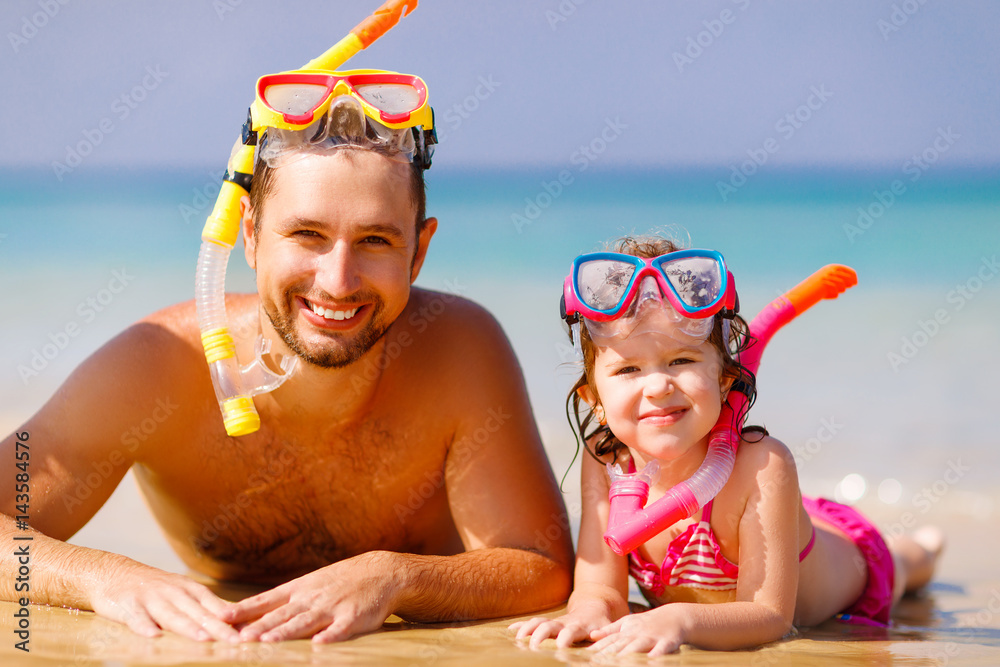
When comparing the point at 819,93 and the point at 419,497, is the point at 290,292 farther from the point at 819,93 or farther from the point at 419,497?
the point at 819,93

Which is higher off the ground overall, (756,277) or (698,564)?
(756,277)

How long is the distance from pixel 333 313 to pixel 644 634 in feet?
4.66

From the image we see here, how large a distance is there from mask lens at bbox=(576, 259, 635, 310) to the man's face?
0.63 m

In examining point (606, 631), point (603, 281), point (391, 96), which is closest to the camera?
point (606, 631)

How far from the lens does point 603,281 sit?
307 cm

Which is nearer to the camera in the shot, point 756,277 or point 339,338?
point 339,338

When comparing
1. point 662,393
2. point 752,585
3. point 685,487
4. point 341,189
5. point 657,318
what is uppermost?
point 341,189

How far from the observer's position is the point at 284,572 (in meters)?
3.83

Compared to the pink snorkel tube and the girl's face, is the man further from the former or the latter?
the girl's face

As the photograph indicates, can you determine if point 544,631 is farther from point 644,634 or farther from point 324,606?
point 324,606

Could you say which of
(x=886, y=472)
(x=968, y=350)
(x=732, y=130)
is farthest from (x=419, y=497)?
(x=732, y=130)

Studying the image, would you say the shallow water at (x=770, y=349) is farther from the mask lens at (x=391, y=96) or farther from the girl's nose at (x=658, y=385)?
the mask lens at (x=391, y=96)

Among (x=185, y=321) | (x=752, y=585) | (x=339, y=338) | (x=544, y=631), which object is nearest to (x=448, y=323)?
(x=339, y=338)

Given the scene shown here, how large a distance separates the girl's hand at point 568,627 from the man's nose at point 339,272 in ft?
3.86
